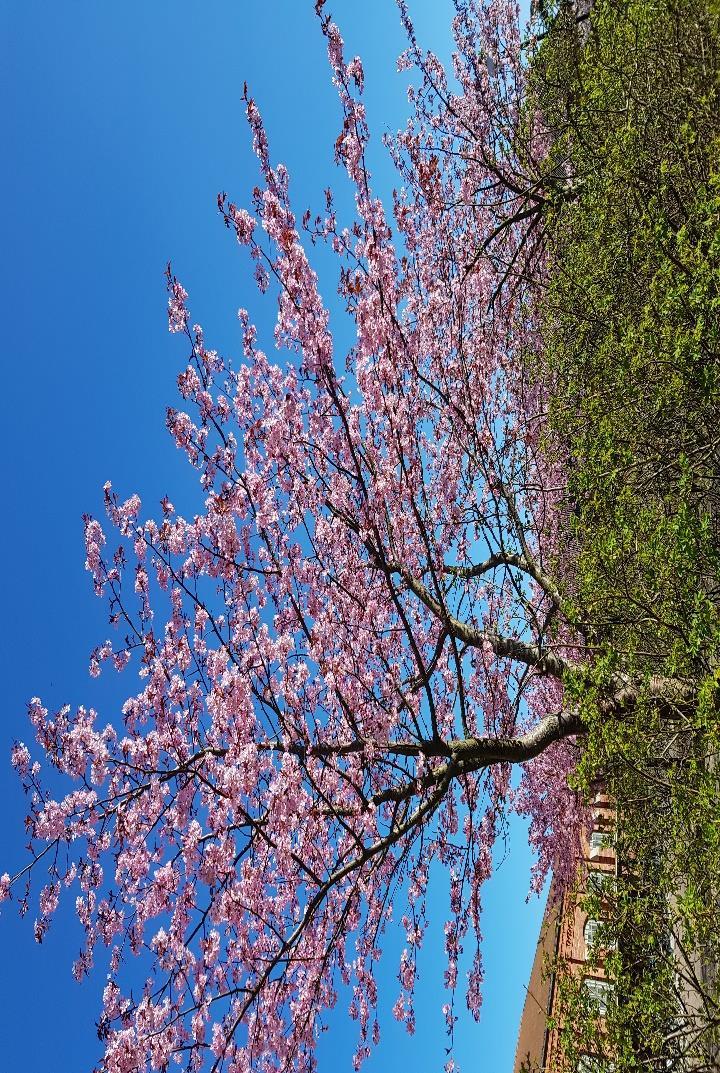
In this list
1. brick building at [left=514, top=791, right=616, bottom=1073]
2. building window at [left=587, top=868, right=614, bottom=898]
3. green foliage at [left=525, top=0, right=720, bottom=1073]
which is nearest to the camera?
green foliage at [left=525, top=0, right=720, bottom=1073]

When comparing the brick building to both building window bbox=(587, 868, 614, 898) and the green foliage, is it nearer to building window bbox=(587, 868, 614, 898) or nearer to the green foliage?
the green foliage

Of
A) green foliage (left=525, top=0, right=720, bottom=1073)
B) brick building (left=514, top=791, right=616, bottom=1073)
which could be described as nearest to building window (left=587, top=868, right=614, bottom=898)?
green foliage (left=525, top=0, right=720, bottom=1073)

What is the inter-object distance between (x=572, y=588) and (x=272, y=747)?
3.79m

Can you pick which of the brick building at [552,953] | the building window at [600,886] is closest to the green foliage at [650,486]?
the building window at [600,886]

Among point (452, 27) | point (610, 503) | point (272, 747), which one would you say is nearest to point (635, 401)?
point (610, 503)

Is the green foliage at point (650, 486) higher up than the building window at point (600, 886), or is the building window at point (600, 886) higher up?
the green foliage at point (650, 486)

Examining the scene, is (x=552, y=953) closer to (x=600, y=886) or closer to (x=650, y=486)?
(x=600, y=886)

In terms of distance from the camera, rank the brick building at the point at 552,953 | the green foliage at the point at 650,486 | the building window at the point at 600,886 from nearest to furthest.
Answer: the green foliage at the point at 650,486 < the building window at the point at 600,886 < the brick building at the point at 552,953

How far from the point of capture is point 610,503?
5.84 meters

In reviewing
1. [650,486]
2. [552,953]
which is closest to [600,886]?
[650,486]

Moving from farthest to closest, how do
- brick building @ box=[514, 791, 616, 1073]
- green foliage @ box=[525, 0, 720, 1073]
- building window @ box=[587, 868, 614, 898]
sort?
brick building @ box=[514, 791, 616, 1073] < building window @ box=[587, 868, 614, 898] < green foliage @ box=[525, 0, 720, 1073]

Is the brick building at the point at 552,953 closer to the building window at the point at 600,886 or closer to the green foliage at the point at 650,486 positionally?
the green foliage at the point at 650,486

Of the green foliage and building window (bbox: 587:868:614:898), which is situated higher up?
the green foliage

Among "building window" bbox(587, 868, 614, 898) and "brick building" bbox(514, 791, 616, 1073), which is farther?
"brick building" bbox(514, 791, 616, 1073)
